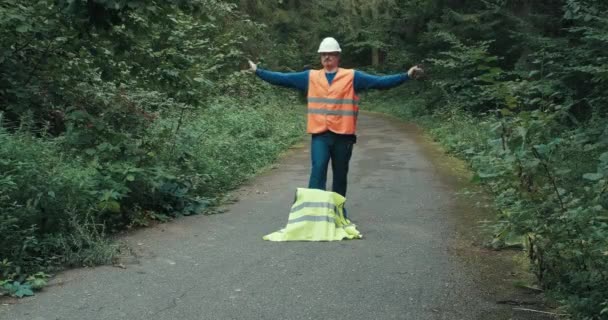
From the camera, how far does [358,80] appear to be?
733 centimetres

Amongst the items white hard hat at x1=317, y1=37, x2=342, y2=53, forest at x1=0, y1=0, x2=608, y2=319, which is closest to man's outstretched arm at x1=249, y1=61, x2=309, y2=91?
white hard hat at x1=317, y1=37, x2=342, y2=53

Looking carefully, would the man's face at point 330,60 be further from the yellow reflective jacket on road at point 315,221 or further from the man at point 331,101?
the yellow reflective jacket on road at point 315,221

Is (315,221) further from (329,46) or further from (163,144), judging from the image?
(163,144)

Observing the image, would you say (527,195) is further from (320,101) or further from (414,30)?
(414,30)

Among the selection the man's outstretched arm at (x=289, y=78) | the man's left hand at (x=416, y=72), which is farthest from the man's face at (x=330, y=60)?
the man's left hand at (x=416, y=72)

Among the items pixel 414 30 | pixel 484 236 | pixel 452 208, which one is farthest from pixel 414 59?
pixel 484 236

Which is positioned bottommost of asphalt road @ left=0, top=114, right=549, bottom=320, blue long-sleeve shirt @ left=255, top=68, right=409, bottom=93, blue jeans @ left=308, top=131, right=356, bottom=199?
asphalt road @ left=0, top=114, right=549, bottom=320

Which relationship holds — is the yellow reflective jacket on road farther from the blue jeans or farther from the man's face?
the man's face

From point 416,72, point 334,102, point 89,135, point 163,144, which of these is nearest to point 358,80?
point 334,102

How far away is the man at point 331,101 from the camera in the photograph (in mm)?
7293

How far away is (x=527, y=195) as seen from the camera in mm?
4898

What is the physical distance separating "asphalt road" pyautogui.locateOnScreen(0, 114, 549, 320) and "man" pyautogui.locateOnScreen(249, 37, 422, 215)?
0.92 metres

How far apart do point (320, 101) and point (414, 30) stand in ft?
60.5

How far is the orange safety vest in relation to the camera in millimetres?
7297
